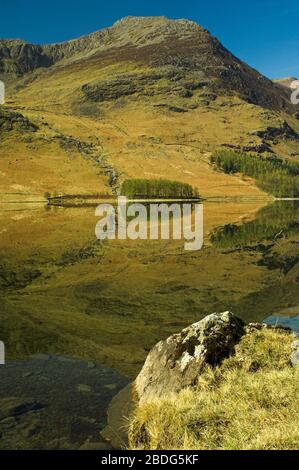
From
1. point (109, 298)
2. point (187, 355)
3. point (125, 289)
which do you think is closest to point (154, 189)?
point (125, 289)

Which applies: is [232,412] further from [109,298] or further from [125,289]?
[125,289]

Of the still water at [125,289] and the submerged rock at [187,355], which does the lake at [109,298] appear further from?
the submerged rock at [187,355]

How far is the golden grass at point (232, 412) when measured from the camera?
36.9 feet

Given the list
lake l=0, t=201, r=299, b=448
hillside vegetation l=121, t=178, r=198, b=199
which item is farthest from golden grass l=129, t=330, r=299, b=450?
hillside vegetation l=121, t=178, r=198, b=199

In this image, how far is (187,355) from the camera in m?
16.5

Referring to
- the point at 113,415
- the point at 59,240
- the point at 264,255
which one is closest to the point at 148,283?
the point at 264,255

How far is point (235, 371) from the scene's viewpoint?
51.6 feet

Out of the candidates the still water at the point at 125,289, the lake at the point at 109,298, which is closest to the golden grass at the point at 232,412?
the lake at the point at 109,298

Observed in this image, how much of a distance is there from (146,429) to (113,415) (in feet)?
8.08

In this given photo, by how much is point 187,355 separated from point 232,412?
151 inches

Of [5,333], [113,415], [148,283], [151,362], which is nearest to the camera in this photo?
[113,415]

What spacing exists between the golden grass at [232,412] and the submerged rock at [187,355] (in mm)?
525

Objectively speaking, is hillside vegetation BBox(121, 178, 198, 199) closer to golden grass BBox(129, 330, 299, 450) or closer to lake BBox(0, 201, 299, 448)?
lake BBox(0, 201, 299, 448)
